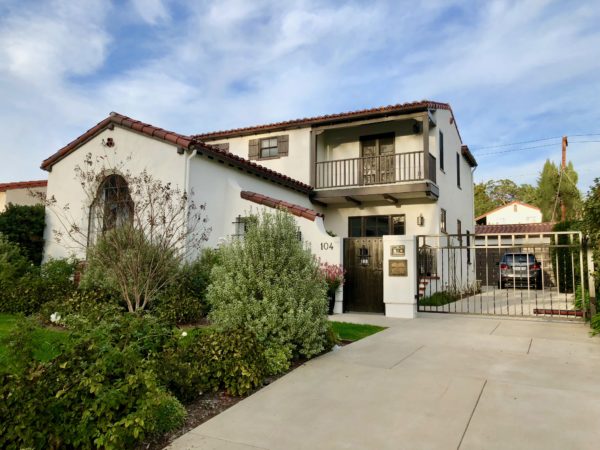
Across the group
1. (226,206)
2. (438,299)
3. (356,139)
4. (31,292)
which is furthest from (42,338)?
(356,139)

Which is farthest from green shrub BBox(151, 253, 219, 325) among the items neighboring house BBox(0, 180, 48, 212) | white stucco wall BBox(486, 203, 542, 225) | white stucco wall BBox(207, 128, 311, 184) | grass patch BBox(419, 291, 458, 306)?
white stucco wall BBox(486, 203, 542, 225)

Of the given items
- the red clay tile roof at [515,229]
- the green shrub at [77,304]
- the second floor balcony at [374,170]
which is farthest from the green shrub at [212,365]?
the red clay tile roof at [515,229]

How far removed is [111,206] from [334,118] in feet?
27.6

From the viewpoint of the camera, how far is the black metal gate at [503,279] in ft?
33.2

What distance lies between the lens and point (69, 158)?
11.8m

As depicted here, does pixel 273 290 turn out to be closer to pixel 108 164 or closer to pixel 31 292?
pixel 31 292

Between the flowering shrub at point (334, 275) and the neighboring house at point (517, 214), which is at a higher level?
the neighboring house at point (517, 214)

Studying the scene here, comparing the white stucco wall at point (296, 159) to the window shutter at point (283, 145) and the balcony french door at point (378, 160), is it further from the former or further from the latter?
the balcony french door at point (378, 160)

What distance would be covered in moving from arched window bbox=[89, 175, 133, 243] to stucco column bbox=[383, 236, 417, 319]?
235 inches

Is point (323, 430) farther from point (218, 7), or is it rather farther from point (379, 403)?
point (218, 7)

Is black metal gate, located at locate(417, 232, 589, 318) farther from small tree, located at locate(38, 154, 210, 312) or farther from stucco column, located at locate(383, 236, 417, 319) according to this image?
small tree, located at locate(38, 154, 210, 312)

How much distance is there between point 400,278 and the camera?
33.2 ft

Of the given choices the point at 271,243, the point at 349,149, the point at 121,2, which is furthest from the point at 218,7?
the point at 349,149

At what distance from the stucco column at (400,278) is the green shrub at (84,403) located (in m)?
7.33
